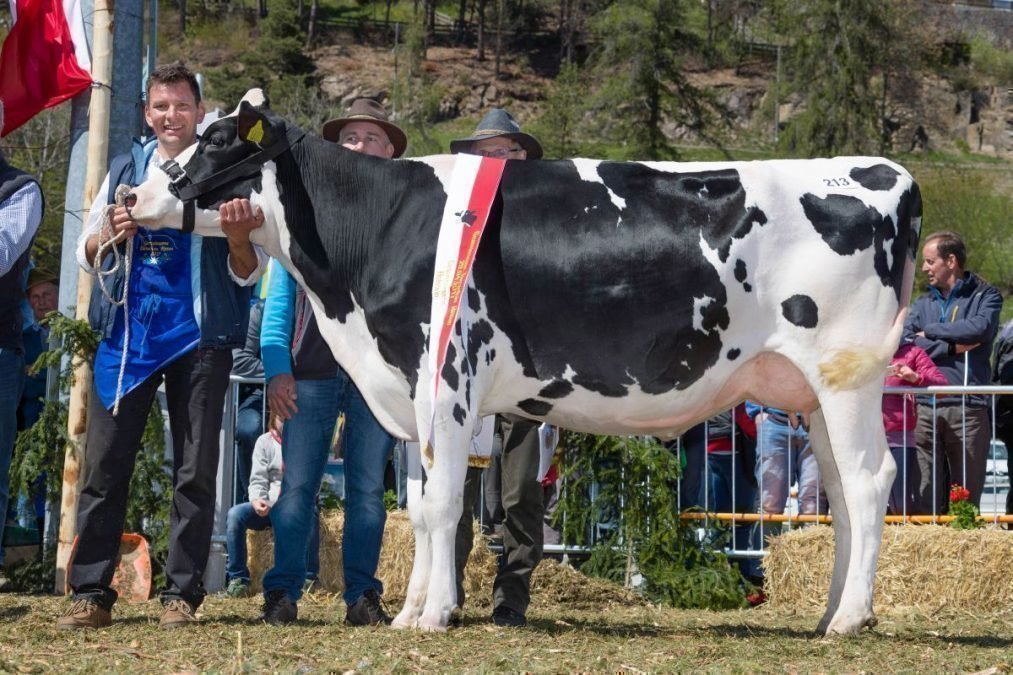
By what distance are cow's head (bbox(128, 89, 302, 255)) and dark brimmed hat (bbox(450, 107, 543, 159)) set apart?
59.7 inches

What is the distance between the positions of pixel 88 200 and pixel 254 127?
2910 millimetres

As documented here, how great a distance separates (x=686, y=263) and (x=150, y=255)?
8.76 feet

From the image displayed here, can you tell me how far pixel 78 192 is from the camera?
9.14 m

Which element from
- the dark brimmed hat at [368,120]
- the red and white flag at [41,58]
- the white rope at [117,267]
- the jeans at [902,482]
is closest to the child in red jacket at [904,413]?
the jeans at [902,482]

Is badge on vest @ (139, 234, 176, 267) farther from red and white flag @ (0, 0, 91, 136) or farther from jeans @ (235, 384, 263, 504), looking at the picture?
jeans @ (235, 384, 263, 504)

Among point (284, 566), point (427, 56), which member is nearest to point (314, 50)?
point (427, 56)

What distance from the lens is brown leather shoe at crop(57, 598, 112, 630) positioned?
250 inches

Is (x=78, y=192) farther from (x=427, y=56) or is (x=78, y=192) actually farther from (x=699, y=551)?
(x=427, y=56)

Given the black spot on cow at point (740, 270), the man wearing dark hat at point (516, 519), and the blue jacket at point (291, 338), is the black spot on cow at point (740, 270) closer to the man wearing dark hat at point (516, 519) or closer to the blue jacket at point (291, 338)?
the man wearing dark hat at point (516, 519)

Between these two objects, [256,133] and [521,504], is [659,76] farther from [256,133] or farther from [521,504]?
[256,133]

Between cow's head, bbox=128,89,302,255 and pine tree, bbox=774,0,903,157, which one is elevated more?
pine tree, bbox=774,0,903,157

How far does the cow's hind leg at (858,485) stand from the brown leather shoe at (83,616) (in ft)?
11.6

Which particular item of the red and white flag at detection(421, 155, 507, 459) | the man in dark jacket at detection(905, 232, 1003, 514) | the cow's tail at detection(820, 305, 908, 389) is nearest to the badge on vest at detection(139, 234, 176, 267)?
the red and white flag at detection(421, 155, 507, 459)

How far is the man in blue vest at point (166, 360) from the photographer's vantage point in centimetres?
652
